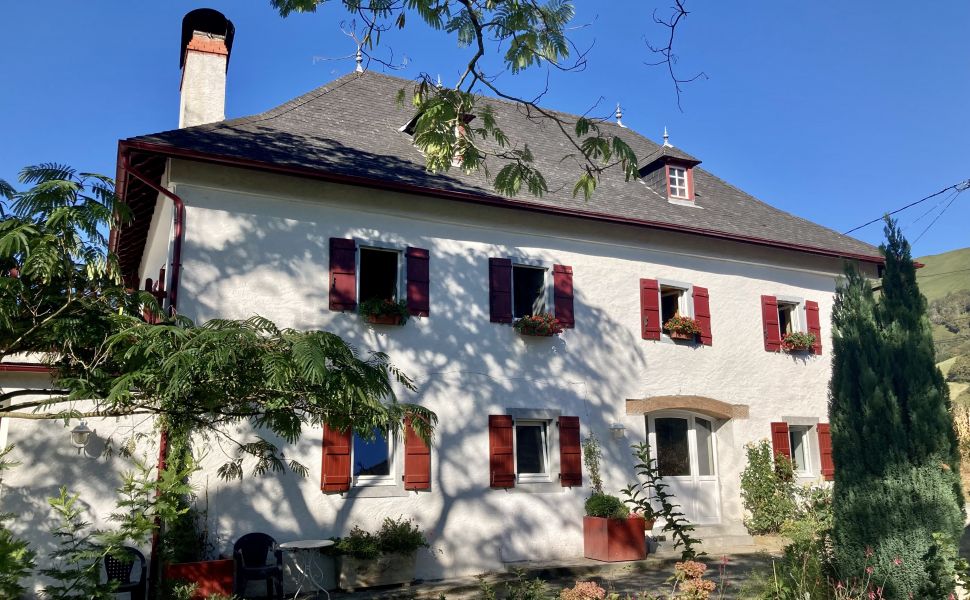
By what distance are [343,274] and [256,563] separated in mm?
3822

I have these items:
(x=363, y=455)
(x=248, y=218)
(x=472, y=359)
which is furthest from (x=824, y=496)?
(x=248, y=218)

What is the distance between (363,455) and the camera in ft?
35.9

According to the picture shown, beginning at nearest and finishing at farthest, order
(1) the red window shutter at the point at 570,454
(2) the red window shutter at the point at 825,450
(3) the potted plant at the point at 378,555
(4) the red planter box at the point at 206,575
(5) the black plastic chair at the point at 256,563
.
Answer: (4) the red planter box at the point at 206,575, (5) the black plastic chair at the point at 256,563, (3) the potted plant at the point at 378,555, (1) the red window shutter at the point at 570,454, (2) the red window shutter at the point at 825,450

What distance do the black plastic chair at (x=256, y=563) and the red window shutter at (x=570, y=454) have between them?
14.3ft

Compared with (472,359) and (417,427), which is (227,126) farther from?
(417,427)

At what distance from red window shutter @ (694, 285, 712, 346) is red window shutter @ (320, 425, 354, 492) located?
6.60 metres

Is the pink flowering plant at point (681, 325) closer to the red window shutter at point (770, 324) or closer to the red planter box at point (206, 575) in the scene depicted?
the red window shutter at point (770, 324)

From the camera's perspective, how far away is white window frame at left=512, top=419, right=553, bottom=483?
1197 cm

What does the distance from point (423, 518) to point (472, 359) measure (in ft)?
7.62

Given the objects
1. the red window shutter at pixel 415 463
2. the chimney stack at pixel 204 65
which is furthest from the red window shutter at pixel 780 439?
the chimney stack at pixel 204 65

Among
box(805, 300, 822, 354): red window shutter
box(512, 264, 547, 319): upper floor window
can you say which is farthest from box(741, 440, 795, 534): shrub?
box(512, 264, 547, 319): upper floor window

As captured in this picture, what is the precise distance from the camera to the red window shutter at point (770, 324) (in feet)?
48.4

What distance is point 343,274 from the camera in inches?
437

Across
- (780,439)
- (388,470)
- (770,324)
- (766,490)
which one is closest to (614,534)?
(388,470)
